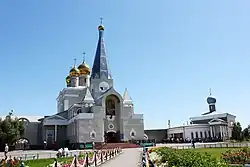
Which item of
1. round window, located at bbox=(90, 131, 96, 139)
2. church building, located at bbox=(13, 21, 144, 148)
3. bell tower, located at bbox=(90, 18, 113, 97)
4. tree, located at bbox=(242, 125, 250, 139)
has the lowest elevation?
tree, located at bbox=(242, 125, 250, 139)

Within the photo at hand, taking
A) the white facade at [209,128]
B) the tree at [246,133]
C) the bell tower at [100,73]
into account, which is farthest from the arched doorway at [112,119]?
the tree at [246,133]

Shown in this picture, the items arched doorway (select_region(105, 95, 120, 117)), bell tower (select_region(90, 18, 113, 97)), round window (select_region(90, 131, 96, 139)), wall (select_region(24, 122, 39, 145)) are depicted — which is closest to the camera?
round window (select_region(90, 131, 96, 139))

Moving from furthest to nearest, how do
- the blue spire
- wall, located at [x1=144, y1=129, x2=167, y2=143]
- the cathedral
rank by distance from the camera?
wall, located at [x1=144, y1=129, x2=167, y2=143] < the blue spire < the cathedral

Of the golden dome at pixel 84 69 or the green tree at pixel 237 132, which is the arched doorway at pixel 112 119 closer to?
the golden dome at pixel 84 69

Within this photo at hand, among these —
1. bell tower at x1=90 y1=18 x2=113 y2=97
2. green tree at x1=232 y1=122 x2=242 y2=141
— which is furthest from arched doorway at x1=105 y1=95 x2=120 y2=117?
green tree at x1=232 y1=122 x2=242 y2=141

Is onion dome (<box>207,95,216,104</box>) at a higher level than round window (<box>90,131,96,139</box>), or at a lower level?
higher

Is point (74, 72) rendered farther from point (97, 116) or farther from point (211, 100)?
point (211, 100)

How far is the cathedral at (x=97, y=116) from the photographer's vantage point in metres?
42.4

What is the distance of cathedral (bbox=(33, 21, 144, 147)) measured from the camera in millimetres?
42438

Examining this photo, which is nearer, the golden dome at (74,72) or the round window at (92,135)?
the round window at (92,135)

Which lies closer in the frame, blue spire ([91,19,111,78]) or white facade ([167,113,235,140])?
blue spire ([91,19,111,78])

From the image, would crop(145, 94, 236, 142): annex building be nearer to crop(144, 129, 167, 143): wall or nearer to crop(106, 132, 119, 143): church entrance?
crop(144, 129, 167, 143): wall

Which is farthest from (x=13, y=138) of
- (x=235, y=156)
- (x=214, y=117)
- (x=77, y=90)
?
(x=214, y=117)

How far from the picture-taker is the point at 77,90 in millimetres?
53031
